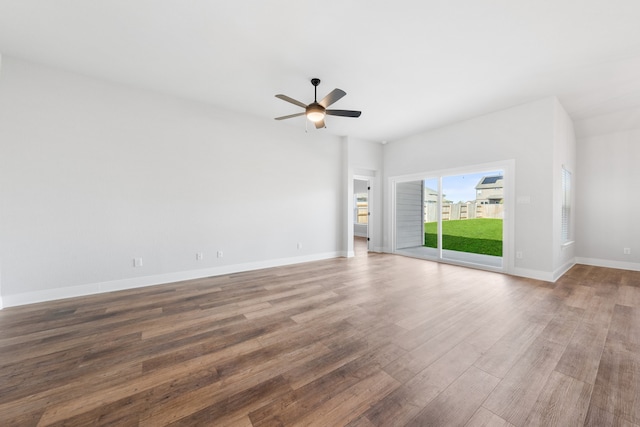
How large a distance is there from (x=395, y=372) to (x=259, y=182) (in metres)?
4.11

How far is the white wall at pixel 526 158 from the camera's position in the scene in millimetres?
3963

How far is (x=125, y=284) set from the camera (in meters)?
3.62

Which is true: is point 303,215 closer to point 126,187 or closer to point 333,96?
point 333,96

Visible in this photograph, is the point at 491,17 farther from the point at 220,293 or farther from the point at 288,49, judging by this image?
the point at 220,293

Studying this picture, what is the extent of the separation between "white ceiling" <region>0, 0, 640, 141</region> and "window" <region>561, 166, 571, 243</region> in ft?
4.58

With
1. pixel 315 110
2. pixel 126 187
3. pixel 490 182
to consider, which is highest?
pixel 315 110

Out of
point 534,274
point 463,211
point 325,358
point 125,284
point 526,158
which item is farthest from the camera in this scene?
point 463,211

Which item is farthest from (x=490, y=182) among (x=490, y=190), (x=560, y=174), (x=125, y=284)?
(x=125, y=284)

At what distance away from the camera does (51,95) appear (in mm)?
3199

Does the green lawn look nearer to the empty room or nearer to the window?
the empty room

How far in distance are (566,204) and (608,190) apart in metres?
1.15

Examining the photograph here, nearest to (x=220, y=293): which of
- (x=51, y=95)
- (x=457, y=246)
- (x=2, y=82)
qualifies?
(x=51, y=95)

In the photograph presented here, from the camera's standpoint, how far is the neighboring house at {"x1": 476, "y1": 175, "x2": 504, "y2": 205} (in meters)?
4.65

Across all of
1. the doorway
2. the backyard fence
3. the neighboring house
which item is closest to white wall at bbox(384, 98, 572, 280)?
the neighboring house
